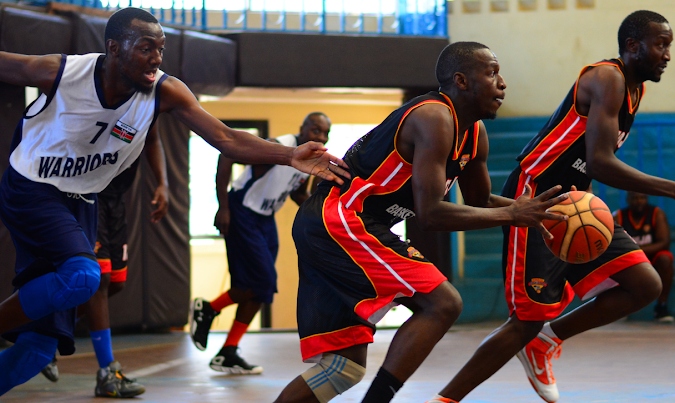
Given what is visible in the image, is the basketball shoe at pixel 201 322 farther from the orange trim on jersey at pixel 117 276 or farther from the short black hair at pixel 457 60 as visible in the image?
the short black hair at pixel 457 60

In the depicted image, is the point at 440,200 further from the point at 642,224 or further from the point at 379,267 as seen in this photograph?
the point at 642,224

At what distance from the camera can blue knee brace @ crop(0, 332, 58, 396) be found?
4.18m

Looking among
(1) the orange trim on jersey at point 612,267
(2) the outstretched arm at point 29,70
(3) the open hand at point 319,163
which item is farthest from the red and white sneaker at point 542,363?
(2) the outstretched arm at point 29,70

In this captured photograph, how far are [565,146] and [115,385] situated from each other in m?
2.85

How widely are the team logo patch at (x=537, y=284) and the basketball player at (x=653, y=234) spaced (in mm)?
5667

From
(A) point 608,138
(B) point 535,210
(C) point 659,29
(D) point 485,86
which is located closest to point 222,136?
(D) point 485,86

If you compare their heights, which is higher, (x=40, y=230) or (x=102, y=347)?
(x=40, y=230)

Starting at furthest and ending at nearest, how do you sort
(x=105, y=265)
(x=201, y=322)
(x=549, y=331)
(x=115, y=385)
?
(x=201, y=322) → (x=105, y=265) → (x=115, y=385) → (x=549, y=331)

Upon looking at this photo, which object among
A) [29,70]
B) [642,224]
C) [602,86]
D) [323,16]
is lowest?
[642,224]

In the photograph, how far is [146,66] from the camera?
13.2 ft

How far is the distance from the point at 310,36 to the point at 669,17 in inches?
183

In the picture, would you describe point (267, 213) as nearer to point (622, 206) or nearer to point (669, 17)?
point (622, 206)

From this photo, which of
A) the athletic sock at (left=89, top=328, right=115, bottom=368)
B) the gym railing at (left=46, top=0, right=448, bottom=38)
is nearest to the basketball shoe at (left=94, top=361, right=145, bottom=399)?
the athletic sock at (left=89, top=328, right=115, bottom=368)

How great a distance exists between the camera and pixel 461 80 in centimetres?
367
